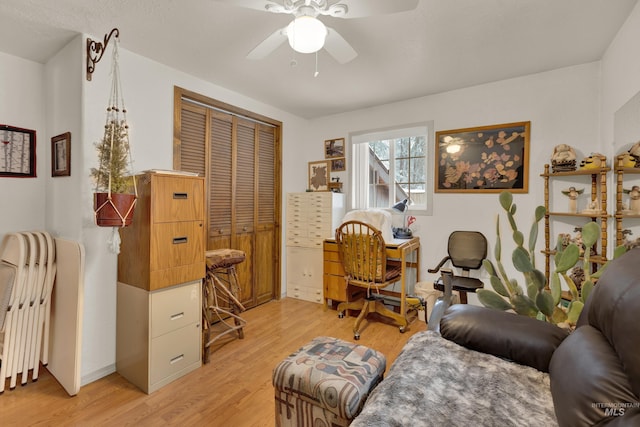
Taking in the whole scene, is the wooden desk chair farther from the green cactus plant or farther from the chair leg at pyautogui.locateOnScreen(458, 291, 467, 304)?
the green cactus plant

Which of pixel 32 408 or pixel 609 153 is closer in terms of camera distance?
pixel 32 408

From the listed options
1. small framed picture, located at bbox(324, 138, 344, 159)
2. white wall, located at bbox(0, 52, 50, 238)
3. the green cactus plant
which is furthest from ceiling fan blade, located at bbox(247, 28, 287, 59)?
small framed picture, located at bbox(324, 138, 344, 159)

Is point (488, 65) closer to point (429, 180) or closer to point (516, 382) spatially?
point (429, 180)

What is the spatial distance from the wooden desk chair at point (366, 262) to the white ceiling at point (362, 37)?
144cm

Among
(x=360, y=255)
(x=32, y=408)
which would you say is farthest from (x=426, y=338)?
(x=32, y=408)

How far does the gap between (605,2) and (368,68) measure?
1508 millimetres

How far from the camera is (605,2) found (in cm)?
171

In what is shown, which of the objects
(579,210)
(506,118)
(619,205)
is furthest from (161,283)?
(579,210)

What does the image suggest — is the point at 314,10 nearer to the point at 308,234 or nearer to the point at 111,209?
the point at 111,209

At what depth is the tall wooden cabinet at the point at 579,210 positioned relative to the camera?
2.18 metres

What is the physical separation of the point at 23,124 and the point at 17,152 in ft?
0.74

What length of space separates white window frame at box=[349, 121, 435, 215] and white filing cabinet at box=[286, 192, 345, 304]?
0.25m

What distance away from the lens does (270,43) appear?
5.57 ft

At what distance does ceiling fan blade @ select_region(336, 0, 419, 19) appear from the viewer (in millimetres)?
1320
